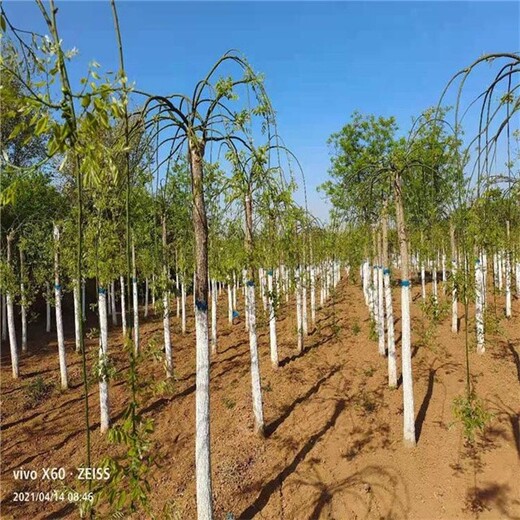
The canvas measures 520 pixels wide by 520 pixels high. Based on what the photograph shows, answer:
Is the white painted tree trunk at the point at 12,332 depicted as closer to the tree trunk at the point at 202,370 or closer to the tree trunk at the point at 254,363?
the tree trunk at the point at 254,363

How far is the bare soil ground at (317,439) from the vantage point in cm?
619

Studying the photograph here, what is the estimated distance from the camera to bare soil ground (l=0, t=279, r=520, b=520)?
6188 mm

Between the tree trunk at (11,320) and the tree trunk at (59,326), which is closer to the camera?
the tree trunk at (59,326)

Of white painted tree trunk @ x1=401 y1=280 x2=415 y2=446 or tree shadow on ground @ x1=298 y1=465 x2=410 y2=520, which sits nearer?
tree shadow on ground @ x1=298 y1=465 x2=410 y2=520

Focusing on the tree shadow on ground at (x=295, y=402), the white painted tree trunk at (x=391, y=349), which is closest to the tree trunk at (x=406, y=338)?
the white painted tree trunk at (x=391, y=349)

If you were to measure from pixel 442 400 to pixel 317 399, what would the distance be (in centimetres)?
271

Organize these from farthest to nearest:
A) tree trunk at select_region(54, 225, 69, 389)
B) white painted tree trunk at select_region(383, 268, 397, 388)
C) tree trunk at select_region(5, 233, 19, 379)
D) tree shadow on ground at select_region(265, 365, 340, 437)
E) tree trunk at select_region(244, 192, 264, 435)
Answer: tree trunk at select_region(5, 233, 19, 379) < tree trunk at select_region(54, 225, 69, 389) < white painted tree trunk at select_region(383, 268, 397, 388) < tree shadow on ground at select_region(265, 365, 340, 437) < tree trunk at select_region(244, 192, 264, 435)

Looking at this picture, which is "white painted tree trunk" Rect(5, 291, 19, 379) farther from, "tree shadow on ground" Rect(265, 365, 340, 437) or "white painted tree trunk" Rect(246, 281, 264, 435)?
"tree shadow on ground" Rect(265, 365, 340, 437)

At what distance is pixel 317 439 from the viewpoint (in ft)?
25.5

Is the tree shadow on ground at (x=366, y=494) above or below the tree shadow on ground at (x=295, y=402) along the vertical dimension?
below

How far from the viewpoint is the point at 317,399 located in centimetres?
926

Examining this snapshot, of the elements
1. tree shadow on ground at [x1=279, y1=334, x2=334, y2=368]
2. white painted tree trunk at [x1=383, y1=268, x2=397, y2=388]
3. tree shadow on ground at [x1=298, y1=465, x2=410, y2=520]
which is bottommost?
tree shadow on ground at [x1=298, y1=465, x2=410, y2=520]

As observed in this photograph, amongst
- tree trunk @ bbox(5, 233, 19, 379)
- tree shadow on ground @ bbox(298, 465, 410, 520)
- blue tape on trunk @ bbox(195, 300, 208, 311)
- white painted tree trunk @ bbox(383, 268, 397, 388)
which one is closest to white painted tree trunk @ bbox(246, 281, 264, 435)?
tree shadow on ground @ bbox(298, 465, 410, 520)

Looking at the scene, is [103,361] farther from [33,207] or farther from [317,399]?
[33,207]
